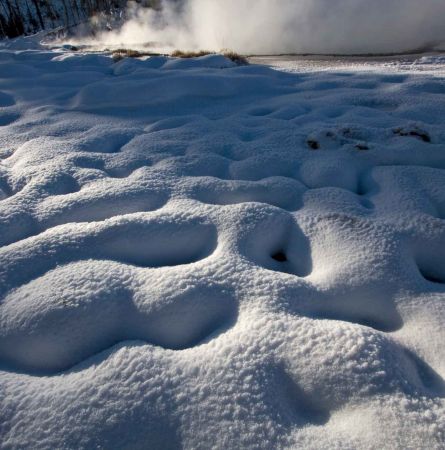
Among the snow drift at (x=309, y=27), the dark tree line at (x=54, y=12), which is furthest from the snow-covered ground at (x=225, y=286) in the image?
the dark tree line at (x=54, y=12)

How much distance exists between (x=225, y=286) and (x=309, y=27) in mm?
10488

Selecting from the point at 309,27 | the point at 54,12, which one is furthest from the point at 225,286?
the point at 54,12

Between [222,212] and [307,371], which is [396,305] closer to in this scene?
[307,371]

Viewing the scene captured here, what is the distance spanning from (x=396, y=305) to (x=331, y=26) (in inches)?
399

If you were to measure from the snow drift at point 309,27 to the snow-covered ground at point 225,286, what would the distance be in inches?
273

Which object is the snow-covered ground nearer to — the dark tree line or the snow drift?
the snow drift

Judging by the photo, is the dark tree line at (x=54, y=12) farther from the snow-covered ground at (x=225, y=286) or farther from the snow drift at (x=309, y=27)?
the snow-covered ground at (x=225, y=286)

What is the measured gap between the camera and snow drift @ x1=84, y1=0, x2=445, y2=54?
8.05 m

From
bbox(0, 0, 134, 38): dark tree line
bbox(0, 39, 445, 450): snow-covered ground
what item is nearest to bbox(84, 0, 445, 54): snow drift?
bbox(0, 39, 445, 450): snow-covered ground

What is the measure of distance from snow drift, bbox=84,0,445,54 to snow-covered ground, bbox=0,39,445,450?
22.7 feet

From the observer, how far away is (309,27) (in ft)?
31.0

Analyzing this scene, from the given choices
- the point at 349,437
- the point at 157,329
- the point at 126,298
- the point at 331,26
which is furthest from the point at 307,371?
the point at 331,26

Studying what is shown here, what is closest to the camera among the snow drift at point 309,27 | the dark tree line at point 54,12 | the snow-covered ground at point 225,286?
the snow-covered ground at point 225,286

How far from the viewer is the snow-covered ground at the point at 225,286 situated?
62 cm
